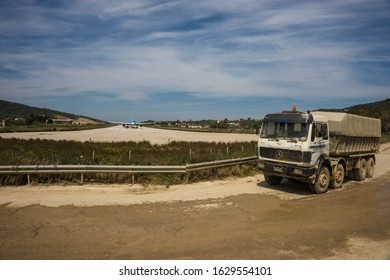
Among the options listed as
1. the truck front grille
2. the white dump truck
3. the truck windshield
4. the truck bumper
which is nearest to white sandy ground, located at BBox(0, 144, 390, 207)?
the truck bumper

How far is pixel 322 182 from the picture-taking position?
10688mm

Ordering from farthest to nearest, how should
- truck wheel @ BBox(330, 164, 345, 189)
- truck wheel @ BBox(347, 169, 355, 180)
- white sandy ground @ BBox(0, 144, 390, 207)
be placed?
truck wheel @ BBox(347, 169, 355, 180) → truck wheel @ BBox(330, 164, 345, 189) → white sandy ground @ BBox(0, 144, 390, 207)

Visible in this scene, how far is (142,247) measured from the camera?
5.62 meters

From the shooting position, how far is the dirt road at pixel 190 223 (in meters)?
5.50

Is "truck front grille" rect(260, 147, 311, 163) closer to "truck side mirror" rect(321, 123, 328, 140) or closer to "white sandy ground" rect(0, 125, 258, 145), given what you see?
"truck side mirror" rect(321, 123, 328, 140)

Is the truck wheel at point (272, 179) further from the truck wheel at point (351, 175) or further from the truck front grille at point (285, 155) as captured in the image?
the truck wheel at point (351, 175)

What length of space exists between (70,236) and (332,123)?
10134 millimetres

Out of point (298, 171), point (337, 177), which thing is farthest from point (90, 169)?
point (337, 177)

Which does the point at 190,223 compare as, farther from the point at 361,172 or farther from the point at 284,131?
the point at 361,172

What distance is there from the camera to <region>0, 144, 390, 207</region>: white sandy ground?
865 centimetres

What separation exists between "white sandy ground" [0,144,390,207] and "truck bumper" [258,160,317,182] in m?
0.65

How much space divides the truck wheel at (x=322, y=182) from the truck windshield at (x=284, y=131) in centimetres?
157

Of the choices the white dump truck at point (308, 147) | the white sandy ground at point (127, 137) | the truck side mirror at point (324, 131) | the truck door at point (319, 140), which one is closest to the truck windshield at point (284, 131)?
the white dump truck at point (308, 147)
